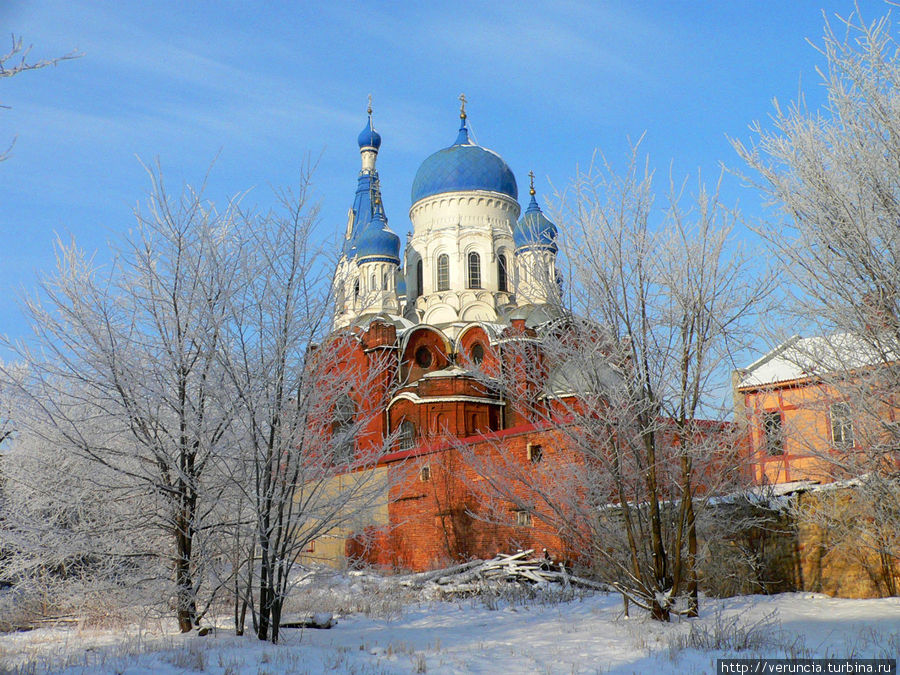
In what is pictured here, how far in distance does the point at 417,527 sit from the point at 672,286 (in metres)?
9.88

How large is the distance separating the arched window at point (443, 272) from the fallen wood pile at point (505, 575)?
53.2 ft

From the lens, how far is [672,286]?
817cm

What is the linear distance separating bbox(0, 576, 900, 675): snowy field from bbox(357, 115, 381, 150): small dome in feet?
130

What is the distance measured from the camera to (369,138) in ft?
154

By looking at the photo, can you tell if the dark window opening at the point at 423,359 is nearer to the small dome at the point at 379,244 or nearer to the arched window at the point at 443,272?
the arched window at the point at 443,272

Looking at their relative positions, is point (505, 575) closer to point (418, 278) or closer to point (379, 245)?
point (418, 278)

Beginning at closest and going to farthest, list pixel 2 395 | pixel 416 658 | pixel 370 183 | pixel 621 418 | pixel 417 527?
1. pixel 416 658
2. pixel 2 395
3. pixel 621 418
4. pixel 417 527
5. pixel 370 183

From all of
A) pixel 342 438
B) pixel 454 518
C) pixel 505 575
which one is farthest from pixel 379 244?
pixel 342 438

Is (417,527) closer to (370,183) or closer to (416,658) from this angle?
(416,658)

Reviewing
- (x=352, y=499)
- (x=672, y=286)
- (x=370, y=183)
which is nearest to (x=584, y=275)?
(x=672, y=286)

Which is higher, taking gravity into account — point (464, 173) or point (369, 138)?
point (369, 138)

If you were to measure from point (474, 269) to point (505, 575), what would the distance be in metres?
17.3

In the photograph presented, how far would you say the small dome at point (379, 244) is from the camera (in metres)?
30.9

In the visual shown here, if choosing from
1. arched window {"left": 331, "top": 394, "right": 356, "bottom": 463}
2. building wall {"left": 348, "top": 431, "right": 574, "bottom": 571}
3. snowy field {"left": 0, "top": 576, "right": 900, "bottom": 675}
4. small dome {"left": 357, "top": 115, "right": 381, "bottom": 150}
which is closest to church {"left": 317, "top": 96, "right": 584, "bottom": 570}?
building wall {"left": 348, "top": 431, "right": 574, "bottom": 571}
